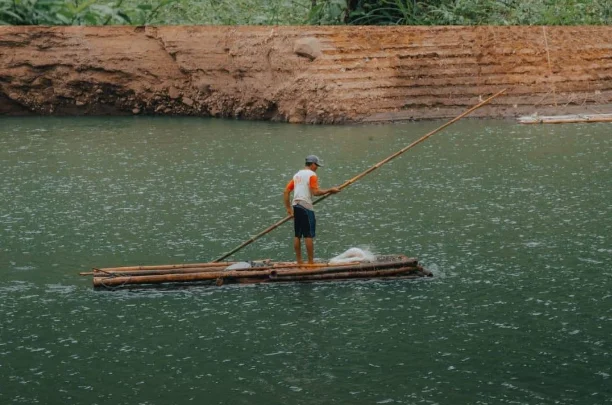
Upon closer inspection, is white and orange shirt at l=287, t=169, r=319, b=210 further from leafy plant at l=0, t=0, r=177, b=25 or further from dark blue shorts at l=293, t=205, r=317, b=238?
leafy plant at l=0, t=0, r=177, b=25

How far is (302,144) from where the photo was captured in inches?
970

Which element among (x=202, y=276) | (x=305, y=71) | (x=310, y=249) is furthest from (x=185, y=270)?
(x=305, y=71)

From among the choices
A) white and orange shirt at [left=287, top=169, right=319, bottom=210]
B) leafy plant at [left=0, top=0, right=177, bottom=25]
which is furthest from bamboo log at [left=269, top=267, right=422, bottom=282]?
leafy plant at [left=0, top=0, right=177, bottom=25]

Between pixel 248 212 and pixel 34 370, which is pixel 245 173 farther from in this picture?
pixel 34 370

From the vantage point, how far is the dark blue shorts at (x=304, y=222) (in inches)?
534

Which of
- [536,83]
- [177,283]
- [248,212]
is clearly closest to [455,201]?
[248,212]

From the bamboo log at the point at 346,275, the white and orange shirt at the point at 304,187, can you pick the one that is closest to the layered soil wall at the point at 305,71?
the white and orange shirt at the point at 304,187

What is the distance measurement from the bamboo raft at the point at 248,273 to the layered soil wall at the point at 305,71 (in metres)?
15.3

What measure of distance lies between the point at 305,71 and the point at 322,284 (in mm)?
16661

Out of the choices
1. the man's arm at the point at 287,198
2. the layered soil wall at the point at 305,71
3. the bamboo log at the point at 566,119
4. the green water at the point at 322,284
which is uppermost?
the layered soil wall at the point at 305,71

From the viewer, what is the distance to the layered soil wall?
2909 cm

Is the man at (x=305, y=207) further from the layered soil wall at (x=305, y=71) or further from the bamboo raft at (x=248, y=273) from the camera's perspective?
the layered soil wall at (x=305, y=71)

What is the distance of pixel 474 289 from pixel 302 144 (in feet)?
39.4

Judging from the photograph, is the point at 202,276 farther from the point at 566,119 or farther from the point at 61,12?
the point at 61,12
